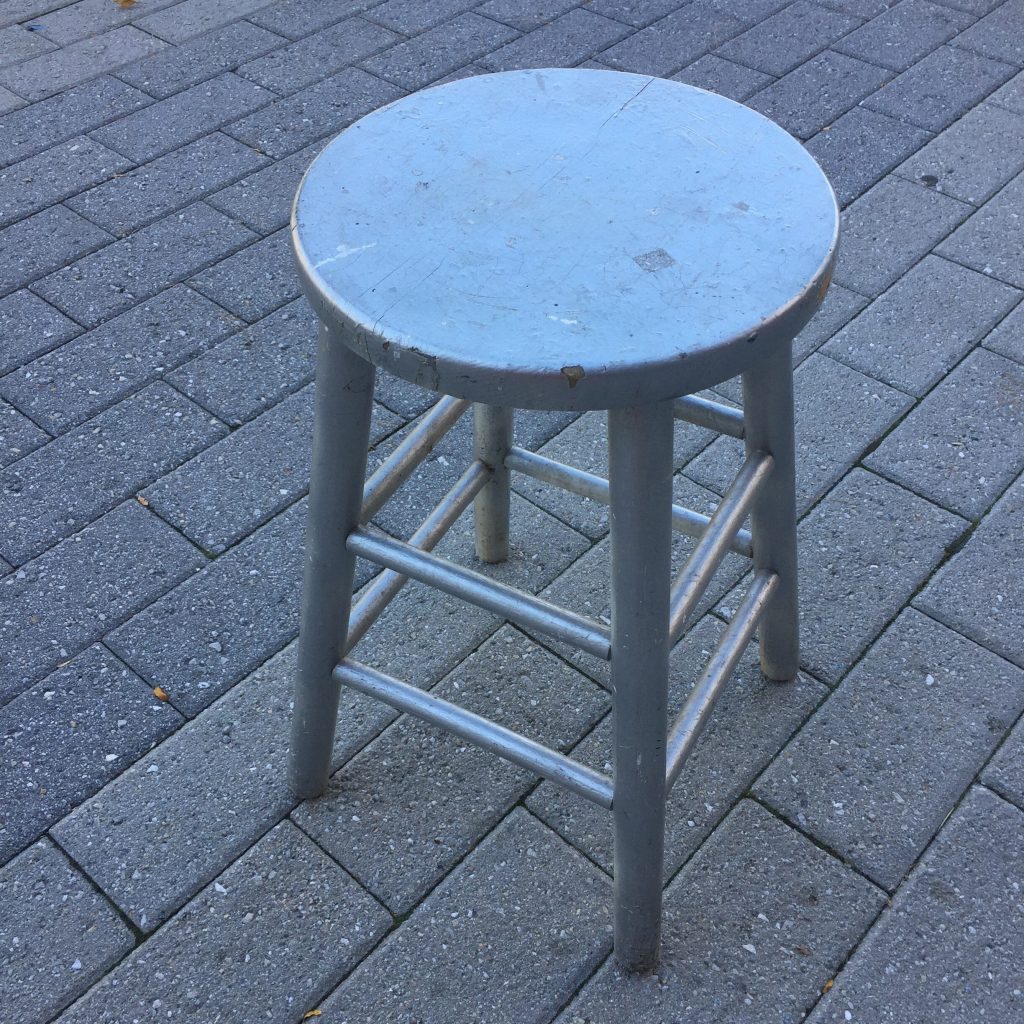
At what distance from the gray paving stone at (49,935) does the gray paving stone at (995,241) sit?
102 inches

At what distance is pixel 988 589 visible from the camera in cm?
222

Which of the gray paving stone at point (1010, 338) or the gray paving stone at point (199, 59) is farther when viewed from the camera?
the gray paving stone at point (199, 59)

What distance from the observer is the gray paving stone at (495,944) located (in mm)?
1648

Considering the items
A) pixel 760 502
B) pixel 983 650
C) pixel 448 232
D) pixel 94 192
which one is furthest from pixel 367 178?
pixel 94 192

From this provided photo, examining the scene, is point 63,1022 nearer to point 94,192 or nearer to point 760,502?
point 760,502

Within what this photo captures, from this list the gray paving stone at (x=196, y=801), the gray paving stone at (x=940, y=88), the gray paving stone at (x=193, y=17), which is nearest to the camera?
the gray paving stone at (x=196, y=801)

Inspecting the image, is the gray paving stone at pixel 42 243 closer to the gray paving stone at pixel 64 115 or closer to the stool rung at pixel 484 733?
the gray paving stone at pixel 64 115

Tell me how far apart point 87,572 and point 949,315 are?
2.16 m

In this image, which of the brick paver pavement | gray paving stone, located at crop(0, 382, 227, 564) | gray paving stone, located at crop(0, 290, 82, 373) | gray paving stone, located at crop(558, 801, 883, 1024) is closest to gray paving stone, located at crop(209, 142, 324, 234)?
the brick paver pavement

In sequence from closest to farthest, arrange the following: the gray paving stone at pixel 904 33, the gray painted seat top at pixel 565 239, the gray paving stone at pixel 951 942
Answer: the gray painted seat top at pixel 565 239, the gray paving stone at pixel 951 942, the gray paving stone at pixel 904 33

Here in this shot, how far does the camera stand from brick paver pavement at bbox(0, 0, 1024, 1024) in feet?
5.57

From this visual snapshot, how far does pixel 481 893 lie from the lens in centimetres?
178

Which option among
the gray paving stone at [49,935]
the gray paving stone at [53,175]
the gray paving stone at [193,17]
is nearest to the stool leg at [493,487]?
the gray paving stone at [49,935]

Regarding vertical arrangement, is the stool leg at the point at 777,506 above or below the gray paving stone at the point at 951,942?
above
